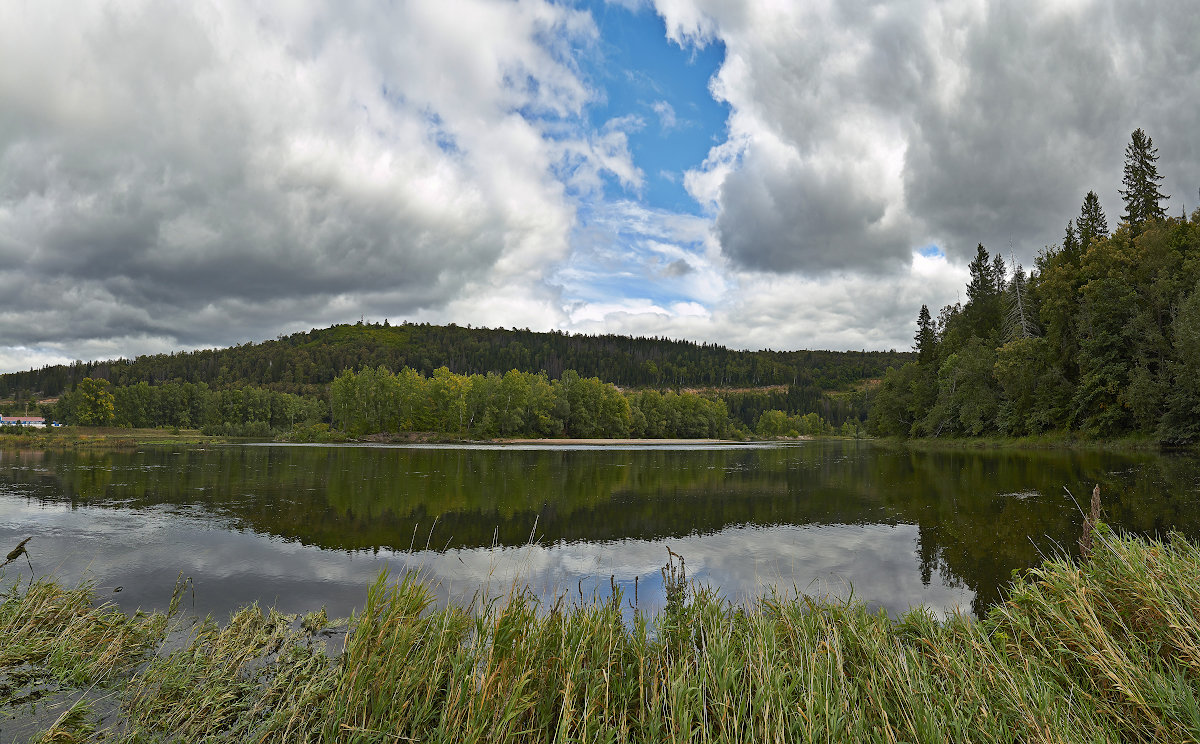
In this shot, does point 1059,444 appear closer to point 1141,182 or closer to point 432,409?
point 1141,182

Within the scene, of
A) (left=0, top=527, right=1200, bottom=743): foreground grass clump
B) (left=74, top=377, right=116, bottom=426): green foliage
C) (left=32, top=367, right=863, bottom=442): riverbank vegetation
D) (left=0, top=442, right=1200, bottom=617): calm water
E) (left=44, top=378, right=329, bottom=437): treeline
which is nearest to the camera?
Result: (left=0, top=527, right=1200, bottom=743): foreground grass clump

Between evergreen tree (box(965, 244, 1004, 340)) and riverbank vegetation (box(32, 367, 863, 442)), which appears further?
riverbank vegetation (box(32, 367, 863, 442))

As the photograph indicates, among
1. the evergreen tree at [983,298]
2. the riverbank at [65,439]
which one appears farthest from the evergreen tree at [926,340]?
the riverbank at [65,439]

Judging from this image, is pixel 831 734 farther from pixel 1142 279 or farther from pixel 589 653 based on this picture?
pixel 1142 279

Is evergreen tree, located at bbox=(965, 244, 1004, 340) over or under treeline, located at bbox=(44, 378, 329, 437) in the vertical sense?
over

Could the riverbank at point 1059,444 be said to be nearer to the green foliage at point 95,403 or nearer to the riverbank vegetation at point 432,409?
the riverbank vegetation at point 432,409

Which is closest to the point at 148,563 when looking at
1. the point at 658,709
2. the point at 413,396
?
the point at 658,709

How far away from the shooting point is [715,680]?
19.3 ft

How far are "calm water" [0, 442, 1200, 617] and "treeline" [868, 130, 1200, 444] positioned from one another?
378 inches

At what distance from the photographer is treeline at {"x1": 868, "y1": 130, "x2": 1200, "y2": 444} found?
4356 centimetres

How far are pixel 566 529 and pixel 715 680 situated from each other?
599 inches

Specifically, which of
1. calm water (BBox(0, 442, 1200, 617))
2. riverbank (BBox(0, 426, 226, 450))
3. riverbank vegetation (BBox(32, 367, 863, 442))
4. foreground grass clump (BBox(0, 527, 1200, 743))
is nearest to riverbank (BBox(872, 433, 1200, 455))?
calm water (BBox(0, 442, 1200, 617))

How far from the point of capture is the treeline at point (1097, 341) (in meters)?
43.6

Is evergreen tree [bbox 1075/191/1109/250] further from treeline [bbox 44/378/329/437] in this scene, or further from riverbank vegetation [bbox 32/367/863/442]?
treeline [bbox 44/378/329/437]
